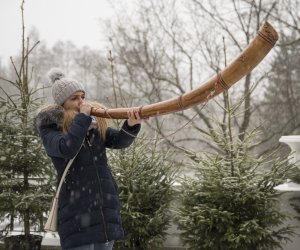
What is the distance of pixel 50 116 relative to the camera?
2693mm

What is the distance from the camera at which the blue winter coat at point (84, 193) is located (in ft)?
8.74

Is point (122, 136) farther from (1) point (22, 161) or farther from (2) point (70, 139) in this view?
(1) point (22, 161)

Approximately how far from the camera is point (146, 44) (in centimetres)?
1584

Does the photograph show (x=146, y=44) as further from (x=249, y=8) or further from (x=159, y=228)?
(x=159, y=228)

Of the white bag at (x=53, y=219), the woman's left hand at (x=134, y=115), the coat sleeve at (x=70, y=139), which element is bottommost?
the white bag at (x=53, y=219)

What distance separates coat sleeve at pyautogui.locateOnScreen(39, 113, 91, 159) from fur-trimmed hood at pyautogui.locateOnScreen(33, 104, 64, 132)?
12 centimetres

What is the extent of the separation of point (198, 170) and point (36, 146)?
1973 millimetres

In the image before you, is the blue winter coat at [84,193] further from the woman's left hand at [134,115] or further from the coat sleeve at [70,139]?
the woman's left hand at [134,115]

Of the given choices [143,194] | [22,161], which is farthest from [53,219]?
[22,161]

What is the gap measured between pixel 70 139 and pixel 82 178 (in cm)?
33

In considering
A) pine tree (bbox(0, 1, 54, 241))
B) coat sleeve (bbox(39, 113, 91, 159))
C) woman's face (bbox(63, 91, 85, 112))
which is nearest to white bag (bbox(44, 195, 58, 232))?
coat sleeve (bbox(39, 113, 91, 159))

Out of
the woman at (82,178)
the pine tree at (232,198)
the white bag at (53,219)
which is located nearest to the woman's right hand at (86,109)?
the woman at (82,178)

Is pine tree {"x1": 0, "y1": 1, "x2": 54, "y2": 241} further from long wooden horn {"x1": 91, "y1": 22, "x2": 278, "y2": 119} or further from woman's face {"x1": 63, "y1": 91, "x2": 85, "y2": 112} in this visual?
long wooden horn {"x1": 91, "y1": 22, "x2": 278, "y2": 119}

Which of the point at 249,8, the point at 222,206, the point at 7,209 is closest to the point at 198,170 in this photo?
the point at 222,206
